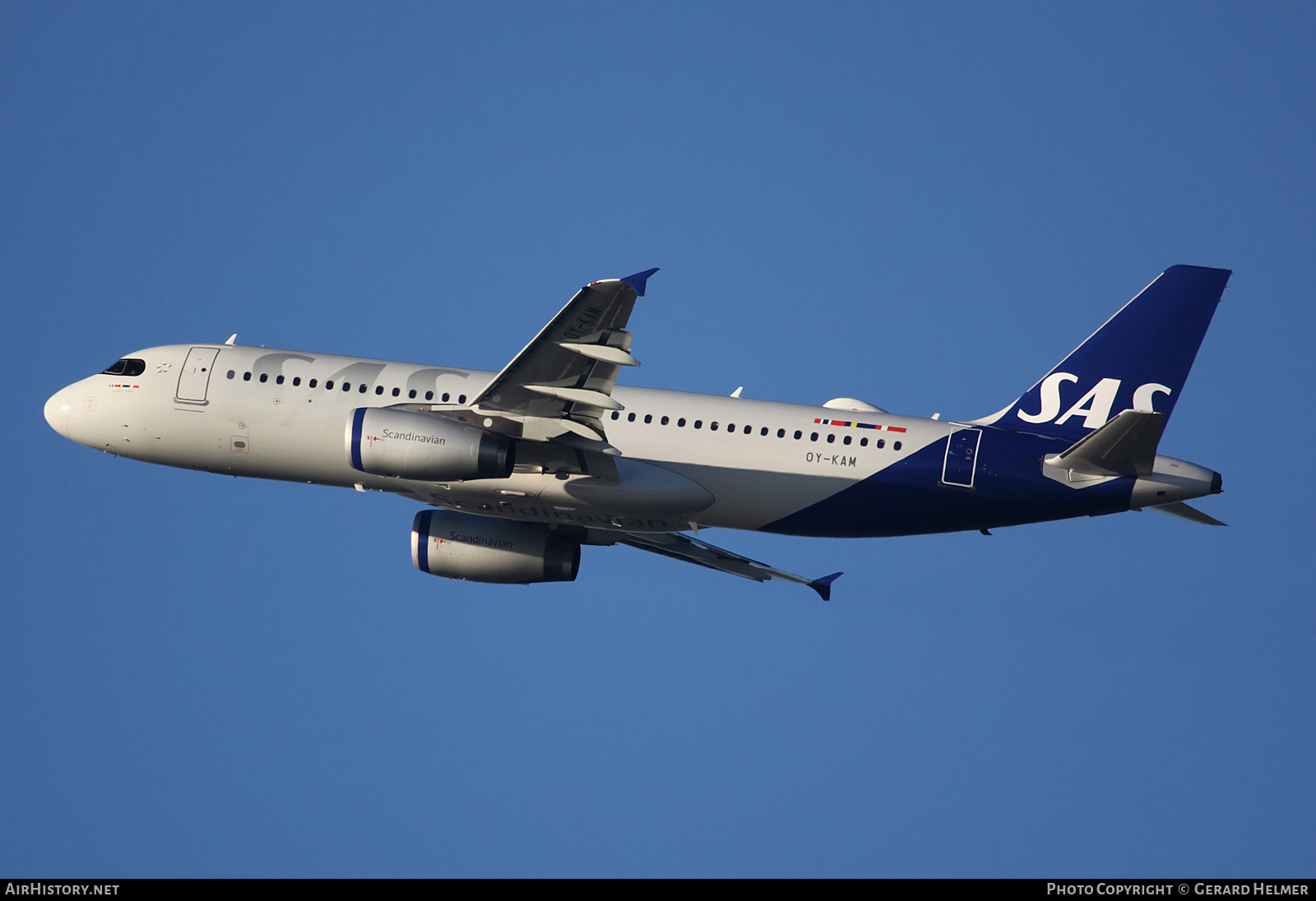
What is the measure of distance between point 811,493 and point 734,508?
1.97 m

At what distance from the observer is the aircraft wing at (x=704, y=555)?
39719mm

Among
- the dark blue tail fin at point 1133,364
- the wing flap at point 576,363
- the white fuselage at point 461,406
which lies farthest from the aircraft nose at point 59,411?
the dark blue tail fin at point 1133,364

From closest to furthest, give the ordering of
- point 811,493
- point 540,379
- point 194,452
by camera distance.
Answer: point 540,379 < point 811,493 < point 194,452

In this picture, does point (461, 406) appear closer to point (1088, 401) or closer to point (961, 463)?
point (961, 463)

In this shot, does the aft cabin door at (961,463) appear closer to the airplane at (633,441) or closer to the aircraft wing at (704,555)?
the airplane at (633,441)

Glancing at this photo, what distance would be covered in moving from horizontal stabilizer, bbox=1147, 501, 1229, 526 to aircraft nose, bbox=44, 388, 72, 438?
1130 inches

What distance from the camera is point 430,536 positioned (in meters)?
38.6

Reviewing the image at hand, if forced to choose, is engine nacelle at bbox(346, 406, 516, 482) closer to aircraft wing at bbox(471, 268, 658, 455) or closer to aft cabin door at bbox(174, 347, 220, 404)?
aircraft wing at bbox(471, 268, 658, 455)

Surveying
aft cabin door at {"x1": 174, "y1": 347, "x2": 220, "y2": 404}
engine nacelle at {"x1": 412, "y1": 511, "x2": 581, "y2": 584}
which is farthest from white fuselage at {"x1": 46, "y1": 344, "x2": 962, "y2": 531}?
engine nacelle at {"x1": 412, "y1": 511, "x2": 581, "y2": 584}

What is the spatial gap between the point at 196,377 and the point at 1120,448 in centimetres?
2363

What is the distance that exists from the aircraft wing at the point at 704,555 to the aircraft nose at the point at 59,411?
51.7 feet

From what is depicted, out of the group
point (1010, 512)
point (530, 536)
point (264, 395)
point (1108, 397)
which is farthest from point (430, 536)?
point (1108, 397)

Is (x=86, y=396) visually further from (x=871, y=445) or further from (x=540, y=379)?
(x=871, y=445)

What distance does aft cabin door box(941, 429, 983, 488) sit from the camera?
33938 millimetres
